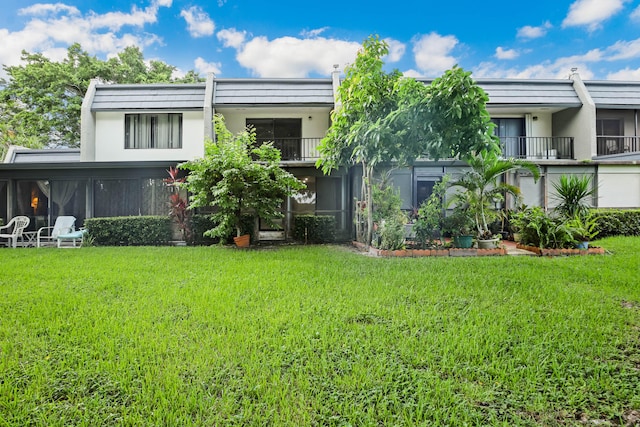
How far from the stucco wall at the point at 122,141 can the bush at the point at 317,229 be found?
6.03 metres

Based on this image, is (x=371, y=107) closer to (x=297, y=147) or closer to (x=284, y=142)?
(x=297, y=147)

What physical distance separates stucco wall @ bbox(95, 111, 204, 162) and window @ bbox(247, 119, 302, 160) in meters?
2.33

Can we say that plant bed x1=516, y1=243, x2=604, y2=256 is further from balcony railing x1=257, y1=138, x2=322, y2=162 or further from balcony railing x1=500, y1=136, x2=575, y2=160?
balcony railing x1=257, y1=138, x2=322, y2=162

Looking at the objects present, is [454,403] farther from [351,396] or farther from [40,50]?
[40,50]

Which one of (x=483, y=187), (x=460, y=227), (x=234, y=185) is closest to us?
(x=460, y=227)

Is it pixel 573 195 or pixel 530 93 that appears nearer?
pixel 573 195

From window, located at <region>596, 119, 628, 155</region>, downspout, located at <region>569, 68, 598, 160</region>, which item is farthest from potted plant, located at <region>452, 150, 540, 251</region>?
window, located at <region>596, 119, 628, 155</region>

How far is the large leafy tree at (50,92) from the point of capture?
19656mm

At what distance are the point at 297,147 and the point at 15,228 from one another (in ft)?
32.5

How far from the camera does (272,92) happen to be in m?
14.1

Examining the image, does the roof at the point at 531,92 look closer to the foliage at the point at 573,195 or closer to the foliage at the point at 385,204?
the foliage at the point at 573,195

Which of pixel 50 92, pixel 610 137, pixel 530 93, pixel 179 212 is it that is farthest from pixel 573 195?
pixel 50 92

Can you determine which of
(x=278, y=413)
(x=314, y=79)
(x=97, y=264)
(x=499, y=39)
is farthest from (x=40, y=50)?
(x=278, y=413)

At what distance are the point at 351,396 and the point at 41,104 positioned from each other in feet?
82.2
